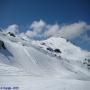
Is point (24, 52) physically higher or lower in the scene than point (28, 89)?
higher

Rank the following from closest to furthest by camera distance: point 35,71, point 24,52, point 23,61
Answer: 1. point 35,71
2. point 23,61
3. point 24,52

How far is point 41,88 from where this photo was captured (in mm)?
30859

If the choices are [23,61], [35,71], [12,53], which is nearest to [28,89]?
[35,71]

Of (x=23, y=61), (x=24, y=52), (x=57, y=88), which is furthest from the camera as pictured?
(x=24, y=52)

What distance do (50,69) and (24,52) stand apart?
20.5 meters

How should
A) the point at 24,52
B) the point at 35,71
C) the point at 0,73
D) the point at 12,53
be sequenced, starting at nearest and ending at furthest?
the point at 0,73
the point at 35,71
the point at 12,53
the point at 24,52

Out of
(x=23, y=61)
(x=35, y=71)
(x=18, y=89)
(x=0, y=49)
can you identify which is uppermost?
(x=0, y=49)

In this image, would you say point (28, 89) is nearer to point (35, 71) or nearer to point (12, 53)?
point (35, 71)

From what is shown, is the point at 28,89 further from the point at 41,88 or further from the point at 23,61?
the point at 23,61

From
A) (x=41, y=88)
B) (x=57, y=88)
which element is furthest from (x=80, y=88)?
(x=41, y=88)

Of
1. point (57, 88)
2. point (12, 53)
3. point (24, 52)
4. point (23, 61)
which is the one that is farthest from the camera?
point (24, 52)

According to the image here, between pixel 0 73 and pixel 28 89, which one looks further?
pixel 0 73

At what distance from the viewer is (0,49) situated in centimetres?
10112

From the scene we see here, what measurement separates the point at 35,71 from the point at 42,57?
27578 mm
